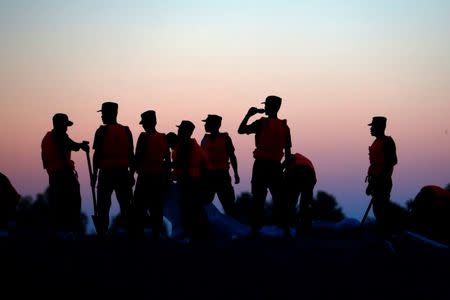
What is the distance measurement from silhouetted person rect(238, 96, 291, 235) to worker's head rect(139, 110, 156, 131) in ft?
4.64

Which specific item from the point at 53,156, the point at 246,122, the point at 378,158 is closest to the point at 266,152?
the point at 246,122

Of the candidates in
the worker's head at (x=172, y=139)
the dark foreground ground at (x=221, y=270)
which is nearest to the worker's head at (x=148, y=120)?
the worker's head at (x=172, y=139)

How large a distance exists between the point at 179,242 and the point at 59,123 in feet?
8.78

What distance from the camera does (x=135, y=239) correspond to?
1351cm

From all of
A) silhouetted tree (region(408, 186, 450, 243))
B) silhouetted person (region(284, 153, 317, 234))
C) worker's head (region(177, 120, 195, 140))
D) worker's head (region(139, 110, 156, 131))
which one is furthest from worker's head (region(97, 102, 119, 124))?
silhouetted tree (region(408, 186, 450, 243))

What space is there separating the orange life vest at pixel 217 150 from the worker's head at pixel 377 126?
3118 mm

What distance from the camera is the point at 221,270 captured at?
27.8ft

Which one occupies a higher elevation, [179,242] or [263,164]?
[263,164]

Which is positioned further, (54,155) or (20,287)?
(54,155)

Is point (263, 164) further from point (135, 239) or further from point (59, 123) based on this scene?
point (59, 123)

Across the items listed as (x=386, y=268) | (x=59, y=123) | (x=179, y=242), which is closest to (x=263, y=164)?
(x=179, y=242)

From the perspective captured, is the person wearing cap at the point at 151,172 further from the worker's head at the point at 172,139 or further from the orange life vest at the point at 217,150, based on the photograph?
the orange life vest at the point at 217,150

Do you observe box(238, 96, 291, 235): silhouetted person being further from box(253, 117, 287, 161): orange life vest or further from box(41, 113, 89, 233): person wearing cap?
box(41, 113, 89, 233): person wearing cap

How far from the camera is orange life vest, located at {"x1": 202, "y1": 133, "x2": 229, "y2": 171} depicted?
16.5 meters
